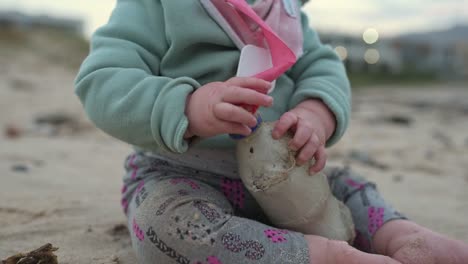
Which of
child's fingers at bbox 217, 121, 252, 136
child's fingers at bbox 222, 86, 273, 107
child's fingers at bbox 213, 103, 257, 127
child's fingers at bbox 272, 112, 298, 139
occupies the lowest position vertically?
child's fingers at bbox 272, 112, 298, 139

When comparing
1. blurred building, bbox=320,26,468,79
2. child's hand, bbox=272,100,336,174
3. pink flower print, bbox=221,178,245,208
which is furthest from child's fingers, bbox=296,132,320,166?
blurred building, bbox=320,26,468,79

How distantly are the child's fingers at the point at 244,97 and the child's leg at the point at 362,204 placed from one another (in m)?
0.52

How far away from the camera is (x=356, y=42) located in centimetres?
1814

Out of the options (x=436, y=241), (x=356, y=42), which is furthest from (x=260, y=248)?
(x=356, y=42)

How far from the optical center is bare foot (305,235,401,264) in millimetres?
1054

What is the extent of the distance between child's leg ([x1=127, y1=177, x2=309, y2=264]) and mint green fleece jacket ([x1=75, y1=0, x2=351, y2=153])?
0.43 ft

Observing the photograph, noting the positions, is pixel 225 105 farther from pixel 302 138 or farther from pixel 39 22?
pixel 39 22

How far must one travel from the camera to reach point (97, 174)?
7.50 ft

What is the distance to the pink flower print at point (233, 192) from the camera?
133 cm

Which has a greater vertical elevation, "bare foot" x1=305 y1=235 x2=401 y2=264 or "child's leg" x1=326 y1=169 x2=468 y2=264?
"bare foot" x1=305 y1=235 x2=401 y2=264

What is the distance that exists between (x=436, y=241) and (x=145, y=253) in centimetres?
63

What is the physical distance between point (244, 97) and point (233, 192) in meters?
0.39

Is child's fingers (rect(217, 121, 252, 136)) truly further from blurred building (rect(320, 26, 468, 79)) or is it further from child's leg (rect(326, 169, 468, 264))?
blurred building (rect(320, 26, 468, 79))

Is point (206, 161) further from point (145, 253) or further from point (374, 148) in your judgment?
point (374, 148)
